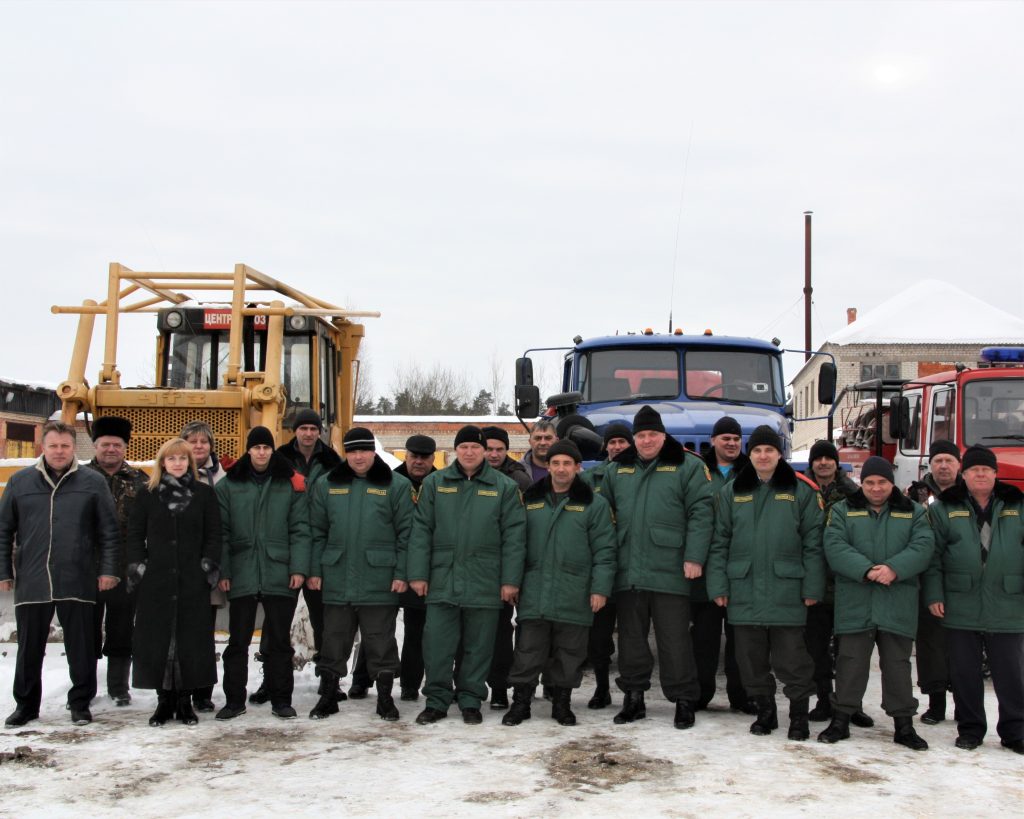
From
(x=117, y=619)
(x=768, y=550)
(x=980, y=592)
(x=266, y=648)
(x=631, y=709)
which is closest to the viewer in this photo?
(x=980, y=592)

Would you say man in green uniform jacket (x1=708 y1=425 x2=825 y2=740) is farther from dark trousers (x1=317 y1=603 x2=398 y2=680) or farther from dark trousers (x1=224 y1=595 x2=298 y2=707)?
dark trousers (x1=224 y1=595 x2=298 y2=707)

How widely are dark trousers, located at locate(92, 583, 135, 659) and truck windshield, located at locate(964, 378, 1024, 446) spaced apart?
6.60 metres

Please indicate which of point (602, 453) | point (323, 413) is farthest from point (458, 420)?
point (602, 453)

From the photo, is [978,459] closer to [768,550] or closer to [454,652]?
[768,550]

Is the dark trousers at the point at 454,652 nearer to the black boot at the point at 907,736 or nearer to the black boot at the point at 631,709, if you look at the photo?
the black boot at the point at 631,709

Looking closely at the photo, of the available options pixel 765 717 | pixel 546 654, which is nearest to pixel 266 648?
pixel 546 654

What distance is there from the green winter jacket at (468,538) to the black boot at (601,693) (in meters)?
0.91

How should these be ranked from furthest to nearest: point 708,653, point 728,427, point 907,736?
point 728,427, point 708,653, point 907,736

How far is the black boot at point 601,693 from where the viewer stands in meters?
7.08

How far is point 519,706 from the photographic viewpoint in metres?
6.62

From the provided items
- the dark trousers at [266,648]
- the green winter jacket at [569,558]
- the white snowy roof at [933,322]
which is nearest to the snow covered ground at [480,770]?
the dark trousers at [266,648]

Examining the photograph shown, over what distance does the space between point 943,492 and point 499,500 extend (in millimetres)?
2557

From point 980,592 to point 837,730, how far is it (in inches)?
43.2

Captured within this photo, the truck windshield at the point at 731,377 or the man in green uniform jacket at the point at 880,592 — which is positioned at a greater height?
the truck windshield at the point at 731,377
